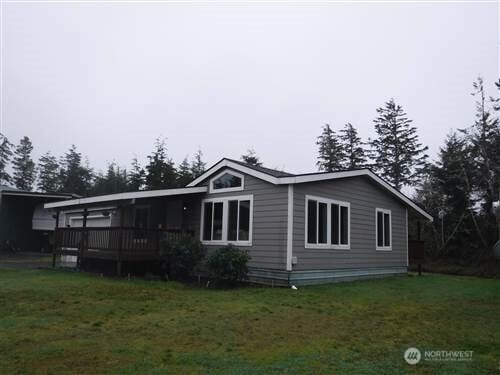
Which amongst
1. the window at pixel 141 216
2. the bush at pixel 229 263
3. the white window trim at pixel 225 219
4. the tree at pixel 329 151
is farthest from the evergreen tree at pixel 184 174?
the bush at pixel 229 263

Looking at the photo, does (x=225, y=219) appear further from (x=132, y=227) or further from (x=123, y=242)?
(x=123, y=242)

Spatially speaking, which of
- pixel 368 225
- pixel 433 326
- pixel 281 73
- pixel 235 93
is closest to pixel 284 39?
pixel 281 73

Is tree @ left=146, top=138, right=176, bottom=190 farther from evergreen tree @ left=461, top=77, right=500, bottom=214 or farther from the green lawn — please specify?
the green lawn

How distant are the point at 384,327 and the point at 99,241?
917 centimetres

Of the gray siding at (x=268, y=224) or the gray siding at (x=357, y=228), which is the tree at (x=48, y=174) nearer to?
the gray siding at (x=357, y=228)

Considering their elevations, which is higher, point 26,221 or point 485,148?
point 485,148

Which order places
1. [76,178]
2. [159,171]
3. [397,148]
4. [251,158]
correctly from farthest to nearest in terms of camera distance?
[76,178]
[159,171]
[251,158]
[397,148]

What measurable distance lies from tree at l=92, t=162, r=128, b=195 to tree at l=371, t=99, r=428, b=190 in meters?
24.4

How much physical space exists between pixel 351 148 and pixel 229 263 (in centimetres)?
3010

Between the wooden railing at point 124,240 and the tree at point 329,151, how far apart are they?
27363mm

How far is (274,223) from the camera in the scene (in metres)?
10.8

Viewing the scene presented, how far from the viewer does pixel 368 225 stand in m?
13.6

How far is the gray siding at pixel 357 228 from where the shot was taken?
35.5ft

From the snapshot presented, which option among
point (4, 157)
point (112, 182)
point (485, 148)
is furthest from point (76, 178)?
point (485, 148)
